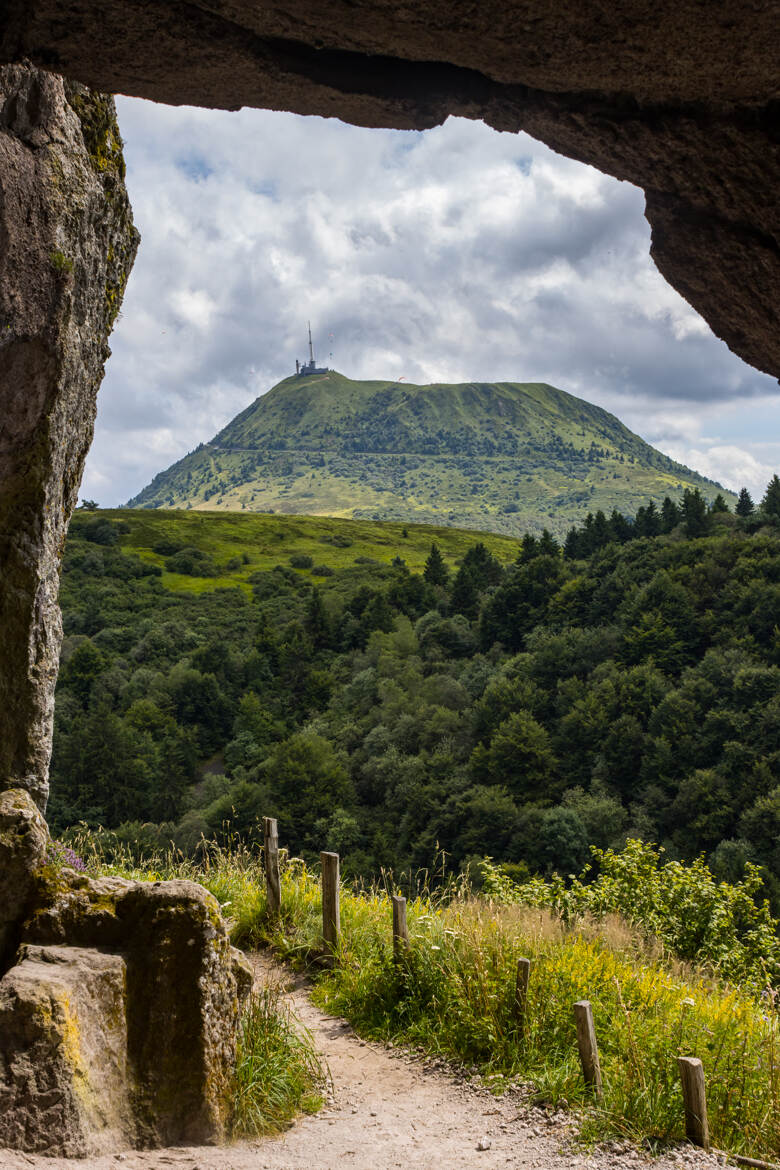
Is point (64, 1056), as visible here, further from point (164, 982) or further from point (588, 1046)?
point (588, 1046)

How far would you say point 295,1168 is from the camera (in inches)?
192

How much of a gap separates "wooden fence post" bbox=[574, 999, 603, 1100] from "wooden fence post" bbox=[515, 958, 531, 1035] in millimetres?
754

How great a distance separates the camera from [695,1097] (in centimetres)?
534

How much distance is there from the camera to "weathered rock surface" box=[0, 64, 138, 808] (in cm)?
471

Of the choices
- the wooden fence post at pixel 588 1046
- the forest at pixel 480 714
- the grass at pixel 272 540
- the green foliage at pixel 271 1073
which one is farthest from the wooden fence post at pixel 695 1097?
the grass at pixel 272 540

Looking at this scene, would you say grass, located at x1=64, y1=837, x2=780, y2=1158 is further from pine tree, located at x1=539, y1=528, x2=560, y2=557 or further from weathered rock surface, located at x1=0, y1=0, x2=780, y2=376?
pine tree, located at x1=539, y1=528, x2=560, y2=557

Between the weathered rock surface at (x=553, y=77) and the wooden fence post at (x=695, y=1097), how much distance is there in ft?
14.0

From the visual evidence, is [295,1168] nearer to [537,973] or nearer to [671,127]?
[537,973]

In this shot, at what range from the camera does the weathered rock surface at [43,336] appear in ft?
15.4

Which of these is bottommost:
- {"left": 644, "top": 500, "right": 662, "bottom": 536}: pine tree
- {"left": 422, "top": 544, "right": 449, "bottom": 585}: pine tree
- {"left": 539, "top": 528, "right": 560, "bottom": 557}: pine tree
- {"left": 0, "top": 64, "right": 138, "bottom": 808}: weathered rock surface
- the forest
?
the forest

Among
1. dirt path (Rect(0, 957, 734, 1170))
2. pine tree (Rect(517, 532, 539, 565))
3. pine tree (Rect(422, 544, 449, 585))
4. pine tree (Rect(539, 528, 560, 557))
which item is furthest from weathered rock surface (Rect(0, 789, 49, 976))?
pine tree (Rect(422, 544, 449, 585))

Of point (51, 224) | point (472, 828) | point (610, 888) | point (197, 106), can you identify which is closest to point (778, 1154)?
point (197, 106)

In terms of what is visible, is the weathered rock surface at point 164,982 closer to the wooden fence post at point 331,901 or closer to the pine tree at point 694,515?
the wooden fence post at point 331,901

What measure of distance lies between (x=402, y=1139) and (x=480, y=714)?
50.0 m
